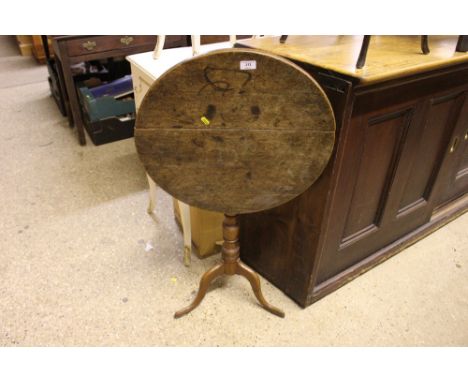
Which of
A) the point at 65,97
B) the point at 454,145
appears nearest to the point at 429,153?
the point at 454,145

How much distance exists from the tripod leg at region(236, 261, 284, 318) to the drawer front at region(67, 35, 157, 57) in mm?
1790

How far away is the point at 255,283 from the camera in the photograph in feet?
4.93

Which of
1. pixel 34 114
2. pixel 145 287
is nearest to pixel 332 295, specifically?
pixel 145 287

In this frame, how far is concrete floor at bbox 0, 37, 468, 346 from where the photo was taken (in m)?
1.46

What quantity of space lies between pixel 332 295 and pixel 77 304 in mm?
1080

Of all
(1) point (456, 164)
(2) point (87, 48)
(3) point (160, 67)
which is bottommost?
(1) point (456, 164)

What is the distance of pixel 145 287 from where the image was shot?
5.41 ft

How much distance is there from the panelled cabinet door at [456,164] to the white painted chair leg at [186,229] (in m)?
1.16

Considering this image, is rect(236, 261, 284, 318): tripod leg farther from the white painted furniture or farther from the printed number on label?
the printed number on label

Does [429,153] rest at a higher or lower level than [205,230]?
higher

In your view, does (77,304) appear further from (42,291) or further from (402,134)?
(402,134)

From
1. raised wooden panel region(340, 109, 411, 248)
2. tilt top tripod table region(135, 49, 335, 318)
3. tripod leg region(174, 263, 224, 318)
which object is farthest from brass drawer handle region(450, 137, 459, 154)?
tripod leg region(174, 263, 224, 318)

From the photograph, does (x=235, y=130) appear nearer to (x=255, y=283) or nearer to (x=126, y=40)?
(x=255, y=283)

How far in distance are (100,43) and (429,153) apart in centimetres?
206
